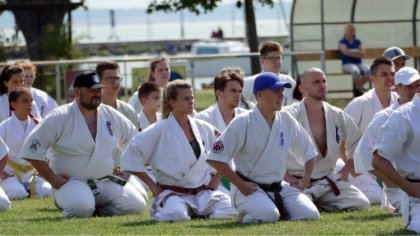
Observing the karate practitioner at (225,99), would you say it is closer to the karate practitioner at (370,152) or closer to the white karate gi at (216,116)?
the white karate gi at (216,116)

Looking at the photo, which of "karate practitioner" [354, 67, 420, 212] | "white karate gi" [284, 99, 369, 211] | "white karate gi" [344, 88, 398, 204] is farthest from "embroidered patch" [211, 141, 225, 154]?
"white karate gi" [344, 88, 398, 204]

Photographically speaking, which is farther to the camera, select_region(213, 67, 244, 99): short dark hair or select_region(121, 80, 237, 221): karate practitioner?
select_region(213, 67, 244, 99): short dark hair

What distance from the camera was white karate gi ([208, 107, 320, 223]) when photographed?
38.1 ft

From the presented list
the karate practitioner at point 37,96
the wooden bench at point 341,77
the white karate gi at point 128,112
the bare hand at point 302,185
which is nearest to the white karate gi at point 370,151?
the bare hand at point 302,185

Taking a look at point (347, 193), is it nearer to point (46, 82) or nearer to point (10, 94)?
point (10, 94)

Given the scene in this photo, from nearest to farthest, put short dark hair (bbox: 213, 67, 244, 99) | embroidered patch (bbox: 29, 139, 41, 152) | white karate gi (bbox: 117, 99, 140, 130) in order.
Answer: embroidered patch (bbox: 29, 139, 41, 152), short dark hair (bbox: 213, 67, 244, 99), white karate gi (bbox: 117, 99, 140, 130)

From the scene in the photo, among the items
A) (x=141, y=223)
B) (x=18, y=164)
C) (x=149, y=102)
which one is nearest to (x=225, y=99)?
Result: (x=141, y=223)

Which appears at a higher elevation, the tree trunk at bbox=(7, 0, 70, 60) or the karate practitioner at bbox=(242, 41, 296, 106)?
the tree trunk at bbox=(7, 0, 70, 60)

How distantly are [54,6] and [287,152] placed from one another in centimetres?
1971

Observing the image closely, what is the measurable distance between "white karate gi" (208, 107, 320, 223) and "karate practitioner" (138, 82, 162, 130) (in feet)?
13.1

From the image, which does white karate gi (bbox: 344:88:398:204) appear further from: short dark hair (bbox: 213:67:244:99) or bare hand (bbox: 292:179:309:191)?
bare hand (bbox: 292:179:309:191)

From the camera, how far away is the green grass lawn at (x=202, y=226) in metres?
10.7

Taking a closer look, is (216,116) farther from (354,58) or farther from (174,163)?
(354,58)

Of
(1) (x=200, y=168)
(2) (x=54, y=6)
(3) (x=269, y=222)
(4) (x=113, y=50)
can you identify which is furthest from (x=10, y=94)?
(4) (x=113, y=50)
